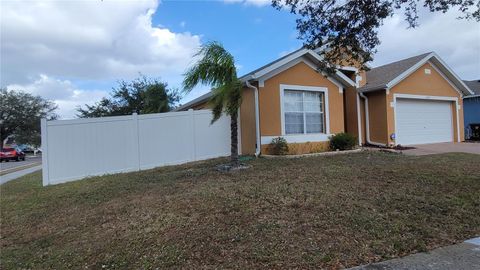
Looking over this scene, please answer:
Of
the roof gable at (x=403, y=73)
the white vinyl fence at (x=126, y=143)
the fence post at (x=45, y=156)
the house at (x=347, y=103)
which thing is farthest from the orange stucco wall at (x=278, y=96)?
the fence post at (x=45, y=156)

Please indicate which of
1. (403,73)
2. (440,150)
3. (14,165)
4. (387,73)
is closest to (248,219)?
(440,150)

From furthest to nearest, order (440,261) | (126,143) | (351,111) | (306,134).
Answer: (351,111)
(306,134)
(126,143)
(440,261)

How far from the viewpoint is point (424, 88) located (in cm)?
1778

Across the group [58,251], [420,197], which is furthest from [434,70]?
[58,251]

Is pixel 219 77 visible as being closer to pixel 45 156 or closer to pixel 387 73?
pixel 45 156

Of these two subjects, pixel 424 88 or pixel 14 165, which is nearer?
pixel 424 88

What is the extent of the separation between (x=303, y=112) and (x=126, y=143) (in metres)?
6.75

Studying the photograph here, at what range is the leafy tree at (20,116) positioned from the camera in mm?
55969

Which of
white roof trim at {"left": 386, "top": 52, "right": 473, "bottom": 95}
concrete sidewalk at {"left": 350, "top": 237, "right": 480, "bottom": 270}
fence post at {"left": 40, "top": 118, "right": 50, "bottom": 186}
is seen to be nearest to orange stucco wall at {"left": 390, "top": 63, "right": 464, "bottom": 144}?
white roof trim at {"left": 386, "top": 52, "right": 473, "bottom": 95}

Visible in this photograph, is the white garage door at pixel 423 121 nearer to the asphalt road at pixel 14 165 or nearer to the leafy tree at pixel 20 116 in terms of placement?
the asphalt road at pixel 14 165

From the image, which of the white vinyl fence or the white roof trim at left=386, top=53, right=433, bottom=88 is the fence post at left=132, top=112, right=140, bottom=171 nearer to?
the white vinyl fence

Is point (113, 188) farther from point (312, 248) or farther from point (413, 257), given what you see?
point (413, 257)

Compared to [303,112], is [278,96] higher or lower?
higher

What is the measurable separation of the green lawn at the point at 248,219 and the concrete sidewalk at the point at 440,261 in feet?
0.58
